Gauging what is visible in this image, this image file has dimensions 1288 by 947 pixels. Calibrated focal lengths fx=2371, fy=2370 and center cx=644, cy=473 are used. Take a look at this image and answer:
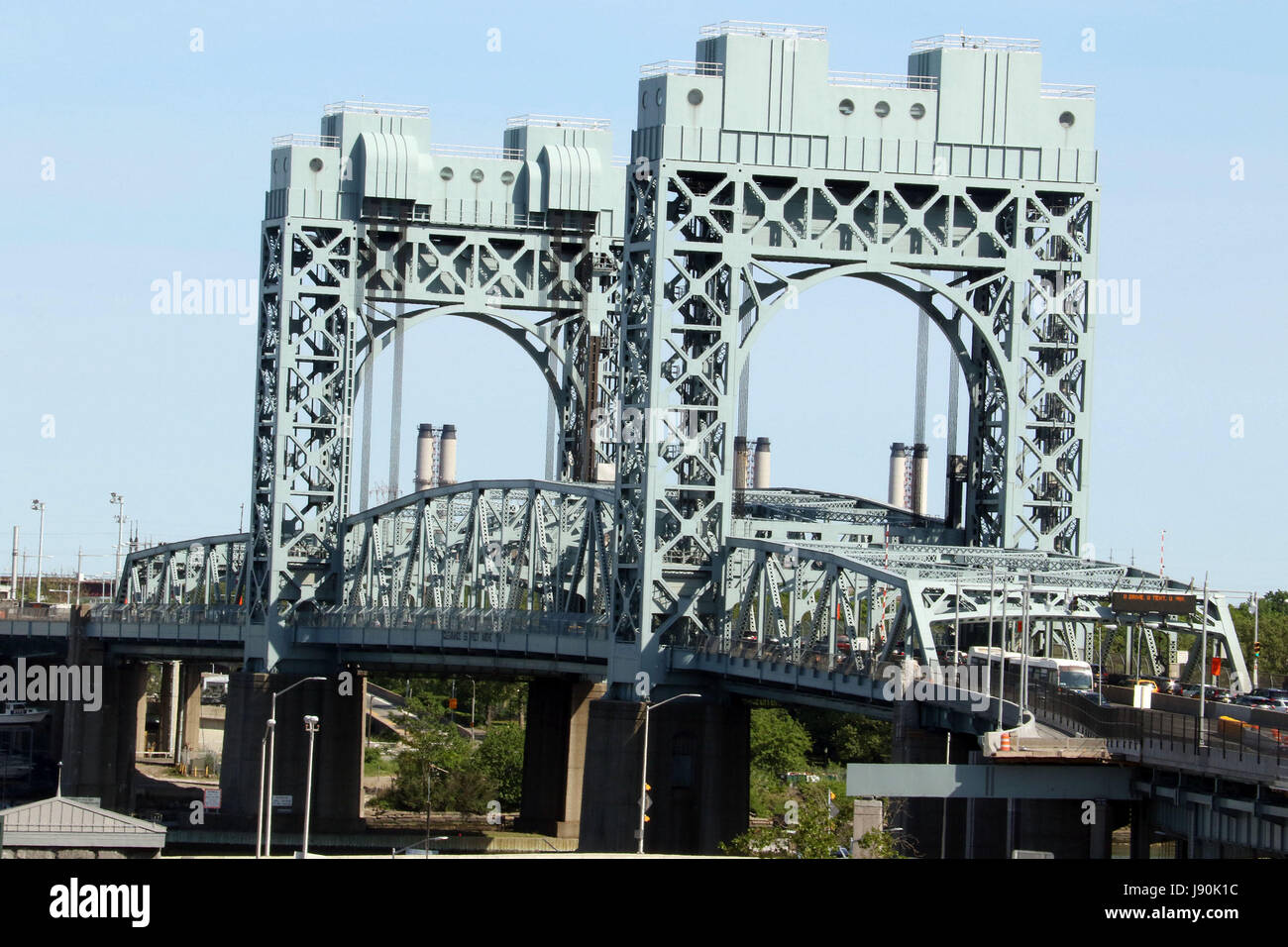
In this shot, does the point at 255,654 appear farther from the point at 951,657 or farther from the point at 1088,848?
the point at 1088,848

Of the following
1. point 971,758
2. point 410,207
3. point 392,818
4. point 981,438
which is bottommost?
point 392,818

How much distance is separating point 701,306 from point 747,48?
963 centimetres

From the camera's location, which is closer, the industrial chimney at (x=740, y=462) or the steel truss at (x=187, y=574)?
the industrial chimney at (x=740, y=462)

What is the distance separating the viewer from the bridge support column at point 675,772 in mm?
88000

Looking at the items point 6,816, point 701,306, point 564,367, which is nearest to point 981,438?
point 701,306

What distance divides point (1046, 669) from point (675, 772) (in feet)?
66.2

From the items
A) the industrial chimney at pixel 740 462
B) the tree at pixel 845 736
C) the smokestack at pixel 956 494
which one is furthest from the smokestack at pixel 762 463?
the smokestack at pixel 956 494

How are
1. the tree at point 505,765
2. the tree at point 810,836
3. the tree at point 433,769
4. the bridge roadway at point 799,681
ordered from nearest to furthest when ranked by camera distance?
1. the bridge roadway at point 799,681
2. the tree at point 810,836
3. the tree at point 433,769
4. the tree at point 505,765

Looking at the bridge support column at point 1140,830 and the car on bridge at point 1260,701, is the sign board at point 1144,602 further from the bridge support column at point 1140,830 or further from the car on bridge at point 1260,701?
the bridge support column at point 1140,830

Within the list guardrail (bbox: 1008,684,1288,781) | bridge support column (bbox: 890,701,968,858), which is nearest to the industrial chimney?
bridge support column (bbox: 890,701,968,858)

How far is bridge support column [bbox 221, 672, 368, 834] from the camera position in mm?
107750

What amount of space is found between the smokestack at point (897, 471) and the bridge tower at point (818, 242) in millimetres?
80121

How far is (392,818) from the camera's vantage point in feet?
407

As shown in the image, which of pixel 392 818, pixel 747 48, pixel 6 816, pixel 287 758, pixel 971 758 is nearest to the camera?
pixel 6 816
